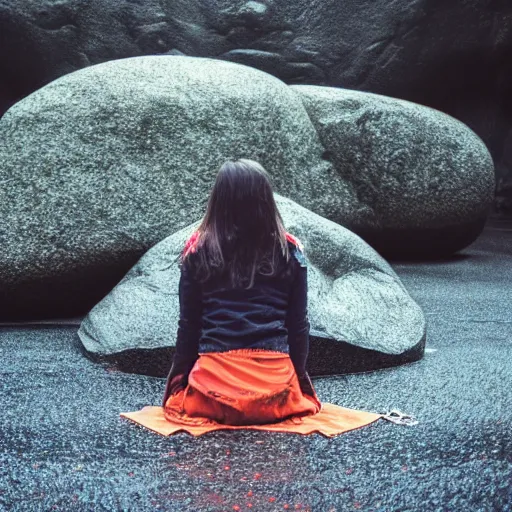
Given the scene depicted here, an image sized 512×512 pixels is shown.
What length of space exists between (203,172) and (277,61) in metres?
3.99

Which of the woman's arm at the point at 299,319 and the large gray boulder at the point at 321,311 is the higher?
the woman's arm at the point at 299,319

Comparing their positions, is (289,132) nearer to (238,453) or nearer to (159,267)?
(159,267)

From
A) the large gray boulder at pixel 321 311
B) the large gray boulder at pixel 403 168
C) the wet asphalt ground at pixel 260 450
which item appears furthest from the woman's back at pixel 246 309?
the large gray boulder at pixel 403 168

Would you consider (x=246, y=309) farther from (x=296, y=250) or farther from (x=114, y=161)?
(x=114, y=161)

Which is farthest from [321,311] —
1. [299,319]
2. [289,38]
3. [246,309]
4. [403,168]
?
[289,38]

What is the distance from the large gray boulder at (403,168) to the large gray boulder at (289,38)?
1.93 m

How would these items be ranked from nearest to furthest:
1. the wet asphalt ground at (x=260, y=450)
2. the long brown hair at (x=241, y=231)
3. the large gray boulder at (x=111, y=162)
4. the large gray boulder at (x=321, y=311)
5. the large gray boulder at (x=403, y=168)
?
the wet asphalt ground at (x=260, y=450)
the long brown hair at (x=241, y=231)
the large gray boulder at (x=321, y=311)
the large gray boulder at (x=111, y=162)
the large gray boulder at (x=403, y=168)

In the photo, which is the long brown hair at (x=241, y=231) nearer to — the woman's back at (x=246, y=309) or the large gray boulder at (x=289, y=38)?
the woman's back at (x=246, y=309)

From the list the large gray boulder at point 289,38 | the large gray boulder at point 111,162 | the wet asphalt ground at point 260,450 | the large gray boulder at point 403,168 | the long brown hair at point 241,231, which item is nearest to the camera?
the wet asphalt ground at point 260,450

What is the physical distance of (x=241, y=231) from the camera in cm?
276

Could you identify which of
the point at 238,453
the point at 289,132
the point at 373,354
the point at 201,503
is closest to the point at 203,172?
the point at 289,132

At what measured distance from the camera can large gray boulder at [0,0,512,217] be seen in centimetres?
849

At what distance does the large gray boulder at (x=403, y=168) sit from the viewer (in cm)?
662

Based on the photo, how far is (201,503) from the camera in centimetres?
211
